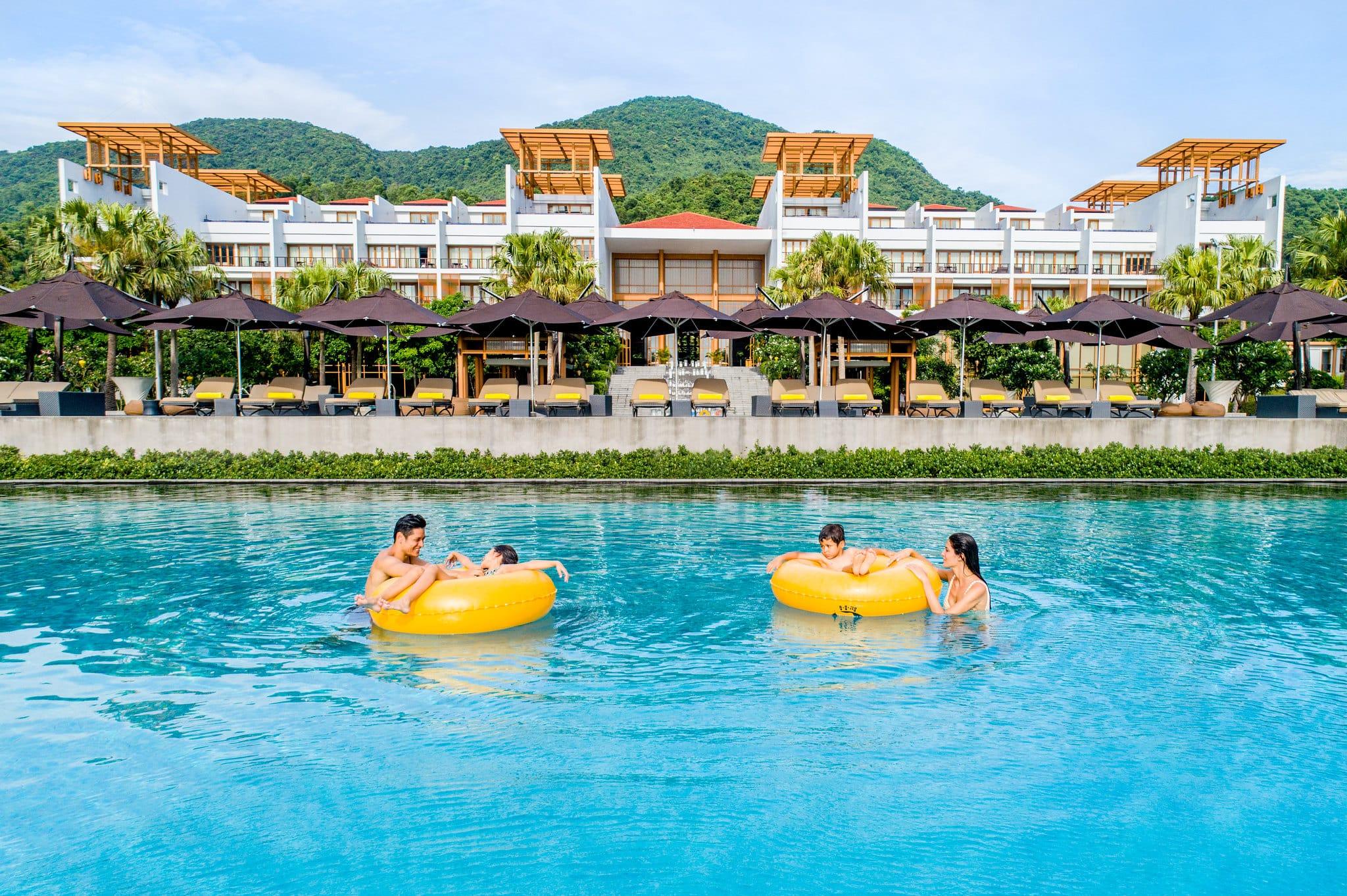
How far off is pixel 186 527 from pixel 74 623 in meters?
4.51

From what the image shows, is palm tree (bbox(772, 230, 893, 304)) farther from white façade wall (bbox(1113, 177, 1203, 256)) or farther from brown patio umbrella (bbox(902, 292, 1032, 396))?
white façade wall (bbox(1113, 177, 1203, 256))

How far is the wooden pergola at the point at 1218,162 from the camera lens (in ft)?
154

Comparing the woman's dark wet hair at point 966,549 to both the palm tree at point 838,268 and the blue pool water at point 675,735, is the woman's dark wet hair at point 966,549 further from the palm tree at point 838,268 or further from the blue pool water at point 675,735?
the palm tree at point 838,268

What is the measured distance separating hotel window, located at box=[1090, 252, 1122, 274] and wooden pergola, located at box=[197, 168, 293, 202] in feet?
161

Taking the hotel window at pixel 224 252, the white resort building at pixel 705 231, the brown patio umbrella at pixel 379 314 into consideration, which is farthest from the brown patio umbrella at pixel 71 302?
the hotel window at pixel 224 252

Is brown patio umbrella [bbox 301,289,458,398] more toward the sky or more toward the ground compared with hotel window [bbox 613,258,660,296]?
more toward the ground

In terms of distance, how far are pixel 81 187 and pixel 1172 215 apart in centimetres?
5218

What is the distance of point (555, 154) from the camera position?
48.7 meters

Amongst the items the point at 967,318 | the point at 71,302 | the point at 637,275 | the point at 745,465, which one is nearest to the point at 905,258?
the point at 637,275

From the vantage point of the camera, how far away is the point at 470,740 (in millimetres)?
5707

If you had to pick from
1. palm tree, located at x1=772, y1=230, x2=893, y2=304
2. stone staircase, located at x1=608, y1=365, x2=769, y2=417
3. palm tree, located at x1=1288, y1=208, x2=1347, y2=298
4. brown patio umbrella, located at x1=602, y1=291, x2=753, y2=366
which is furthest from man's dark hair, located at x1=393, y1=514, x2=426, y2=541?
palm tree, located at x1=1288, y1=208, x2=1347, y2=298

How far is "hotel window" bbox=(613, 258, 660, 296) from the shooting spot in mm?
47844

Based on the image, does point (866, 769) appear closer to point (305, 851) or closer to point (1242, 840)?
point (1242, 840)

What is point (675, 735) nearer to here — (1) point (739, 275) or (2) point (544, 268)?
(2) point (544, 268)
